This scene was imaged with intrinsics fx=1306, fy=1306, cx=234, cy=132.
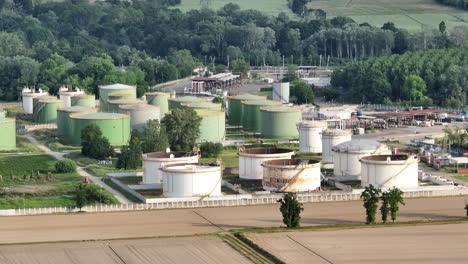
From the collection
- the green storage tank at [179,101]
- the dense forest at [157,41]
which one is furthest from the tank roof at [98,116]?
the dense forest at [157,41]

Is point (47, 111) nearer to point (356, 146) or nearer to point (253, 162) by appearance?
point (253, 162)

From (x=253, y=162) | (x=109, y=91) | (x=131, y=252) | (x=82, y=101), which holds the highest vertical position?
(x=109, y=91)

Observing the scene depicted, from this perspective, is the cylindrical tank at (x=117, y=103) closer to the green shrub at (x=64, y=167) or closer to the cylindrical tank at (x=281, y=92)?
the cylindrical tank at (x=281, y=92)

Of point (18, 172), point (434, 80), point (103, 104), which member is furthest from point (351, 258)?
point (434, 80)

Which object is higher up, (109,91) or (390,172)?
(109,91)

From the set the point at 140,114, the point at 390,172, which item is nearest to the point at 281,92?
the point at 140,114

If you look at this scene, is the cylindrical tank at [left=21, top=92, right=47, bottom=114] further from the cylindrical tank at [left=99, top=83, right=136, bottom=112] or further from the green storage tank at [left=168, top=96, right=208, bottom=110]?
the green storage tank at [left=168, top=96, right=208, bottom=110]
